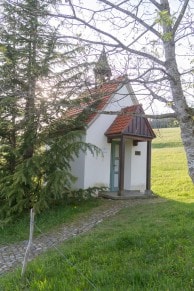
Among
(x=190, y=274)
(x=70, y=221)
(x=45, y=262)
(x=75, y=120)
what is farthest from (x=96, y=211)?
(x=190, y=274)

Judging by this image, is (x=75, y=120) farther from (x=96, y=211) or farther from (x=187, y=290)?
(x=187, y=290)

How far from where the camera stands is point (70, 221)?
11.7m

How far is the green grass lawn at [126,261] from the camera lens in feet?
17.5

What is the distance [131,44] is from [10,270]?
5276 millimetres

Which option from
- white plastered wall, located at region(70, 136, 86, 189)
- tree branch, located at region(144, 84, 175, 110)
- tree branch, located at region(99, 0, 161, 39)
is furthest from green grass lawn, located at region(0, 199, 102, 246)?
tree branch, located at region(99, 0, 161, 39)

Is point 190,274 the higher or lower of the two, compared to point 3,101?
lower

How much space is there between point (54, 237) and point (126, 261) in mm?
3968

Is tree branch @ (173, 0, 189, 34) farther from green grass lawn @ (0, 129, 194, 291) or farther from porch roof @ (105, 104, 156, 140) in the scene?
porch roof @ (105, 104, 156, 140)

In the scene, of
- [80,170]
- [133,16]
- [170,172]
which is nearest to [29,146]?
[80,170]

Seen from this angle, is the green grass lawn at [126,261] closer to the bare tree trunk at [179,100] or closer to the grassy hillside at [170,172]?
the bare tree trunk at [179,100]

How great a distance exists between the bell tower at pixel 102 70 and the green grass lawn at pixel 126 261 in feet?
5.42

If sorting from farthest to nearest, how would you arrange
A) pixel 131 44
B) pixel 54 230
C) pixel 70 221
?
1. pixel 70 221
2. pixel 54 230
3. pixel 131 44

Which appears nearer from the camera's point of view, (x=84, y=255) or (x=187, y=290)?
(x=187, y=290)

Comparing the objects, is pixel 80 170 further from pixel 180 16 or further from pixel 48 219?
pixel 180 16
